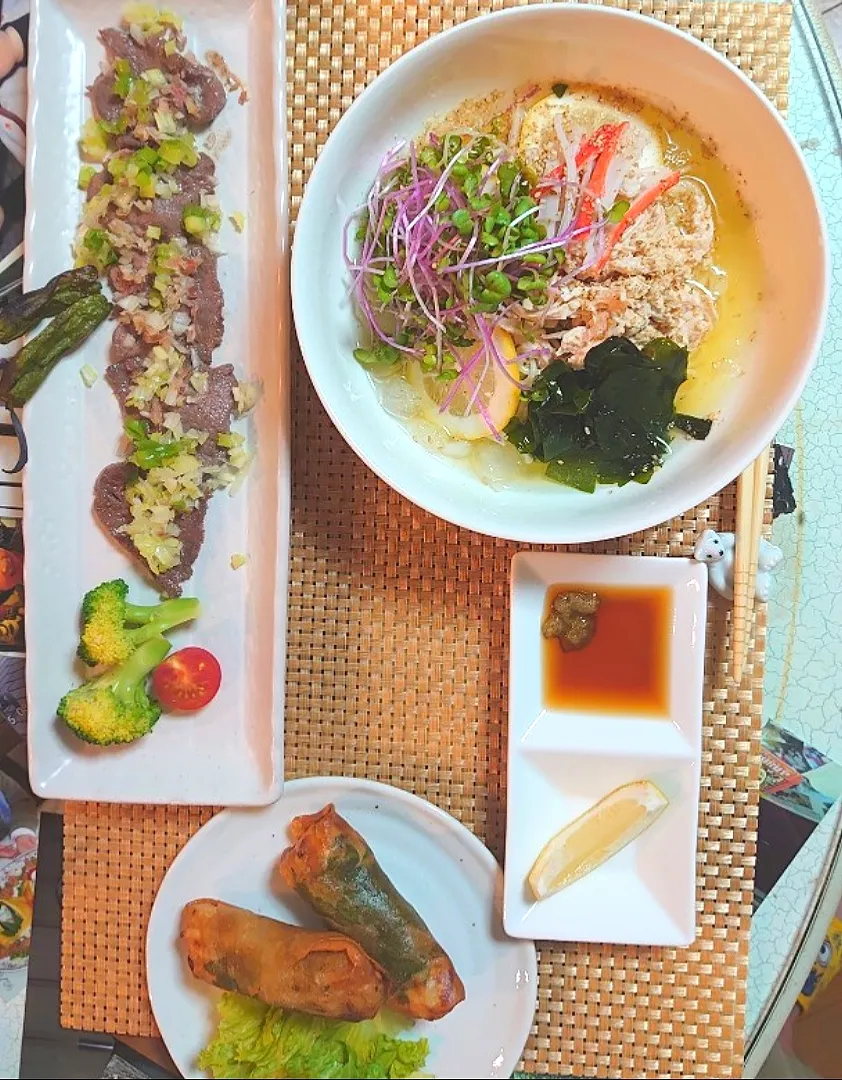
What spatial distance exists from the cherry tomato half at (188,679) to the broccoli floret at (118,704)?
1.2 inches

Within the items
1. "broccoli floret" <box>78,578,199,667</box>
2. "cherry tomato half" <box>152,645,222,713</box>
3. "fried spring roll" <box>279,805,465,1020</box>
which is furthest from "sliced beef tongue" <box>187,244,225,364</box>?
"fried spring roll" <box>279,805,465,1020</box>

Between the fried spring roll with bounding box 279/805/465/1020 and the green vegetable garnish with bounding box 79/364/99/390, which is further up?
the green vegetable garnish with bounding box 79/364/99/390

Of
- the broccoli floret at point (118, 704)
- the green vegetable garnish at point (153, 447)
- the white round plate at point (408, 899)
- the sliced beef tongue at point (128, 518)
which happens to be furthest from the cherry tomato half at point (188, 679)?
the green vegetable garnish at point (153, 447)

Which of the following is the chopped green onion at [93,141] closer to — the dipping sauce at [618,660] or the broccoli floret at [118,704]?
the broccoli floret at [118,704]

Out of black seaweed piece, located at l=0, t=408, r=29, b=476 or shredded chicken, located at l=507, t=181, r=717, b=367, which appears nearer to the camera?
shredded chicken, located at l=507, t=181, r=717, b=367

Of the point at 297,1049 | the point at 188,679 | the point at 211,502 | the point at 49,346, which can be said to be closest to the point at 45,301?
the point at 49,346

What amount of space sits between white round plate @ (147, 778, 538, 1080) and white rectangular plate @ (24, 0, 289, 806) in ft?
0.51

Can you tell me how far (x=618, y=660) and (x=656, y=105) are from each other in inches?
46.2

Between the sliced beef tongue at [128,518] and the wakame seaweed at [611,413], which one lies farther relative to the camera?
the sliced beef tongue at [128,518]

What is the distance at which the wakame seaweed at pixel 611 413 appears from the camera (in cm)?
173

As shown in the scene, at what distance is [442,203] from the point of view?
173 centimetres

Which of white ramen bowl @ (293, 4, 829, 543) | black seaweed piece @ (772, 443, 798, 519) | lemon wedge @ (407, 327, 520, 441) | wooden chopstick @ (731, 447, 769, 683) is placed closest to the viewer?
white ramen bowl @ (293, 4, 829, 543)

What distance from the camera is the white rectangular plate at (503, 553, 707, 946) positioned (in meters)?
1.92

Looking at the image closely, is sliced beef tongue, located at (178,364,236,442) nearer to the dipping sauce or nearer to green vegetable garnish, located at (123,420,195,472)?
green vegetable garnish, located at (123,420,195,472)
